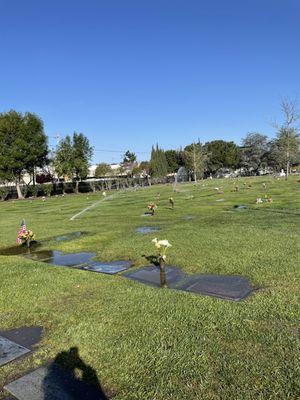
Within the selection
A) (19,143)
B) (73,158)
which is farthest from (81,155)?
(19,143)

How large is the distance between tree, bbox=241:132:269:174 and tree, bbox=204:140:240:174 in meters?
4.30

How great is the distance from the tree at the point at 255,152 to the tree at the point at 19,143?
214 ft

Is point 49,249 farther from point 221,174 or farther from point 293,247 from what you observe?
point 221,174

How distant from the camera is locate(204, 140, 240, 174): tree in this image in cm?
9281

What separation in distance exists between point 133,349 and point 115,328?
55cm

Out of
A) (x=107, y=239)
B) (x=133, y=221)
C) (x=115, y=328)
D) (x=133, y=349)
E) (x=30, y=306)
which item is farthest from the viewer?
(x=133, y=221)

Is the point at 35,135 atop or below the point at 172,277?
atop

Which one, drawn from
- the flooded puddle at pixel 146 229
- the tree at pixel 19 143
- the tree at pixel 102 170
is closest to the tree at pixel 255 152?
the tree at pixel 102 170

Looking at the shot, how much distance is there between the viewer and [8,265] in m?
7.79

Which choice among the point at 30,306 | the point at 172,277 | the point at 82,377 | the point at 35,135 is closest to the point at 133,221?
the point at 172,277

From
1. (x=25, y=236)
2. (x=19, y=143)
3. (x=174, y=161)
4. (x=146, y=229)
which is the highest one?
(x=19, y=143)

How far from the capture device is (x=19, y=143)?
139ft

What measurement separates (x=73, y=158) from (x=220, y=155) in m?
49.7

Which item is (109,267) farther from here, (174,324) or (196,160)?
(196,160)
